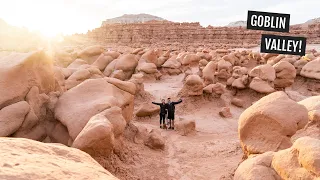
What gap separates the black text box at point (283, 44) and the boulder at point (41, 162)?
6.26m

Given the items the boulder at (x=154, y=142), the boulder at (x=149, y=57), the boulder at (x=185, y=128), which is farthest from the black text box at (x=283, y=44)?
the boulder at (x=149, y=57)

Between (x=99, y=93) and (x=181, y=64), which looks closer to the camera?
(x=99, y=93)

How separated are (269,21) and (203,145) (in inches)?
162

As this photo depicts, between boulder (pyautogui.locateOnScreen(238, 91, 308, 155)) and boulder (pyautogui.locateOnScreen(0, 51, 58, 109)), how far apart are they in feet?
16.9

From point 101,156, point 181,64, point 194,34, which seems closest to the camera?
point 101,156

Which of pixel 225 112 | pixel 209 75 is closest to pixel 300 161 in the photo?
pixel 225 112

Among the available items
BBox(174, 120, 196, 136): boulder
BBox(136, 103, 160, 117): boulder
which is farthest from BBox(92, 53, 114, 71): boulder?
BBox(174, 120, 196, 136): boulder

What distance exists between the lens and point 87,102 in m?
7.38

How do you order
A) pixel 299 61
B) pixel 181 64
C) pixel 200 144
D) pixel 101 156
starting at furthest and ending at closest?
pixel 181 64 → pixel 299 61 → pixel 200 144 → pixel 101 156

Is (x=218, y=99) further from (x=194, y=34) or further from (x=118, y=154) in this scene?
(x=194, y=34)

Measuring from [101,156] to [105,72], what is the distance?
1146 centimetres

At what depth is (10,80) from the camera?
6.83 m

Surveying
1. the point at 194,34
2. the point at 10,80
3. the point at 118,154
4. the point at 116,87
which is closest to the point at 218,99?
the point at 116,87

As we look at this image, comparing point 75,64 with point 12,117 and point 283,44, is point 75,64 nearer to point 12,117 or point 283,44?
point 12,117
